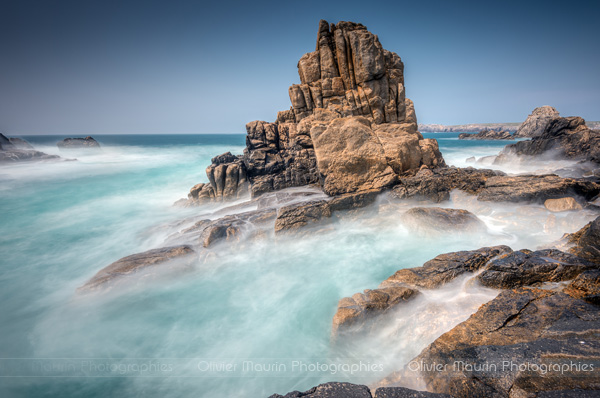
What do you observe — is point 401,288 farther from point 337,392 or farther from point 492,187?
point 492,187

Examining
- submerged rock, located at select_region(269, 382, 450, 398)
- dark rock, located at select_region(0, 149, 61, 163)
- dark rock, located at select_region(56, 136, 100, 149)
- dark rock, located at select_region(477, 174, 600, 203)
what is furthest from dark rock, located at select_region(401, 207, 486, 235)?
dark rock, located at select_region(56, 136, 100, 149)

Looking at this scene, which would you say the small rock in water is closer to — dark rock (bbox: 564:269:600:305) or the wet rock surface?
dark rock (bbox: 564:269:600:305)

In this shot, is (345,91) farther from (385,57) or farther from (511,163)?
(511,163)

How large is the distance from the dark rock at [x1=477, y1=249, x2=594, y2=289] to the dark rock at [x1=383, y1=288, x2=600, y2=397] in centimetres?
58

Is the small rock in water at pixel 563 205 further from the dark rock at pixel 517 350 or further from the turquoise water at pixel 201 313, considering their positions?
the dark rock at pixel 517 350

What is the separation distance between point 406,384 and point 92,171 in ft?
121

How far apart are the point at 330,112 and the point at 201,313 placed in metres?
12.7

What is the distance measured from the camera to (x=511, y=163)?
2306 centimetres

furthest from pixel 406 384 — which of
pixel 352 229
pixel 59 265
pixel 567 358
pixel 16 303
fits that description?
pixel 59 265

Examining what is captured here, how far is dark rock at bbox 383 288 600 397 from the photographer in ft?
10.0

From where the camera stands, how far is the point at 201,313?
7246 mm

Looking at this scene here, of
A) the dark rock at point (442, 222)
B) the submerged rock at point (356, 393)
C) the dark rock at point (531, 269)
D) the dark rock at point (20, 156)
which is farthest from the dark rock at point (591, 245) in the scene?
the dark rock at point (20, 156)

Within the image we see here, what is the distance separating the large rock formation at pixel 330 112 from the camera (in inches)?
595

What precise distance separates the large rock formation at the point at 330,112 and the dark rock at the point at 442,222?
3677 millimetres
